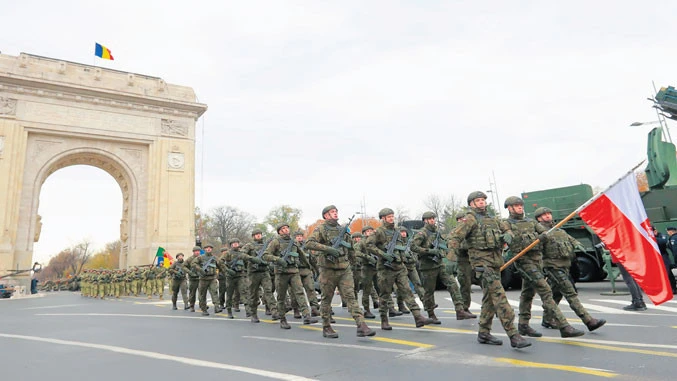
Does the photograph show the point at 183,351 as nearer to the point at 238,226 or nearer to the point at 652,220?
the point at 652,220

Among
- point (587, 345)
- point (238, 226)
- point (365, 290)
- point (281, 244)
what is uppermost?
point (238, 226)

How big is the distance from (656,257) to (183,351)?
22.1 ft

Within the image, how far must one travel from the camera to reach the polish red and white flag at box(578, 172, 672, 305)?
5992 mm

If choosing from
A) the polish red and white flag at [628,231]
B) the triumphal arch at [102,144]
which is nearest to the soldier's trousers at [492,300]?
the polish red and white flag at [628,231]

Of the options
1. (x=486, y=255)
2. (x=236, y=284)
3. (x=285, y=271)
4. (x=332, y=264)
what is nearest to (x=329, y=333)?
(x=332, y=264)

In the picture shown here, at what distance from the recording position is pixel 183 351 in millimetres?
5992

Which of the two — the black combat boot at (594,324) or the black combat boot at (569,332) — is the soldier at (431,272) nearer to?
the black combat boot at (594,324)

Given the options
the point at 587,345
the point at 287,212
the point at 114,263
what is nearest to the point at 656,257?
the point at 587,345

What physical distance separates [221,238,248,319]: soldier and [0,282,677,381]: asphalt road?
276cm

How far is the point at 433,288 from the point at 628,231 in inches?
134

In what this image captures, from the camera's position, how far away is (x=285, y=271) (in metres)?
8.47

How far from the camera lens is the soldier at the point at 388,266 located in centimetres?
746

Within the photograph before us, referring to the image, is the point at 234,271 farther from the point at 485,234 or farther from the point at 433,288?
the point at 485,234

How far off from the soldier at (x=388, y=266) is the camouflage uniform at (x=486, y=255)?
181 centimetres
